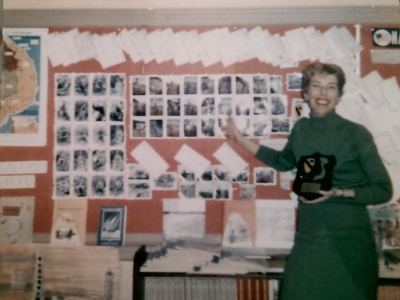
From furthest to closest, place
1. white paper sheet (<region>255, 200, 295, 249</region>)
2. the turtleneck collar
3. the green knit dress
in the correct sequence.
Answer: white paper sheet (<region>255, 200, 295, 249</region>) < the turtleneck collar < the green knit dress

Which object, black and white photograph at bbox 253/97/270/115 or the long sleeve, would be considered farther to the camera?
black and white photograph at bbox 253/97/270/115

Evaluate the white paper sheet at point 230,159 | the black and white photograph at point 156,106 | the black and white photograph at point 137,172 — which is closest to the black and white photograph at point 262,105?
the white paper sheet at point 230,159

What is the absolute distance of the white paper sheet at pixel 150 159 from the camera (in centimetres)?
199

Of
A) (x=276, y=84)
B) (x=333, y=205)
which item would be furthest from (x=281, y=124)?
(x=333, y=205)

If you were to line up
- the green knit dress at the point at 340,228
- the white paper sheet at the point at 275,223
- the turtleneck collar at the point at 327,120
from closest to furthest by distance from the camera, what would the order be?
the green knit dress at the point at 340,228, the turtleneck collar at the point at 327,120, the white paper sheet at the point at 275,223

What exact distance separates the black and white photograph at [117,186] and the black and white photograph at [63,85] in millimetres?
471

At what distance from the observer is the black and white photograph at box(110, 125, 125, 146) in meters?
2.00

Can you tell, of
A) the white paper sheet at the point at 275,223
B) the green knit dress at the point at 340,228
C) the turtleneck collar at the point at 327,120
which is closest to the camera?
the green knit dress at the point at 340,228

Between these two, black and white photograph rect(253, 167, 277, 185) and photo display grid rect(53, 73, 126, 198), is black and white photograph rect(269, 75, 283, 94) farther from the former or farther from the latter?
photo display grid rect(53, 73, 126, 198)

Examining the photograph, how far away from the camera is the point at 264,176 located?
6.45ft

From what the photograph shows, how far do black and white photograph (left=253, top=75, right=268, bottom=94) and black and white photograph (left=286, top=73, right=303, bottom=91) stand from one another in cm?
10

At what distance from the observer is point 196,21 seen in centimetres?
196

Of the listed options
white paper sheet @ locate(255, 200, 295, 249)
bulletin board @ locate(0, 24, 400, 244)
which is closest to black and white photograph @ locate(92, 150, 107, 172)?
bulletin board @ locate(0, 24, 400, 244)

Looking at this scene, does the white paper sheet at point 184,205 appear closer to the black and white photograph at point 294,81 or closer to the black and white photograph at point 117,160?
the black and white photograph at point 117,160
